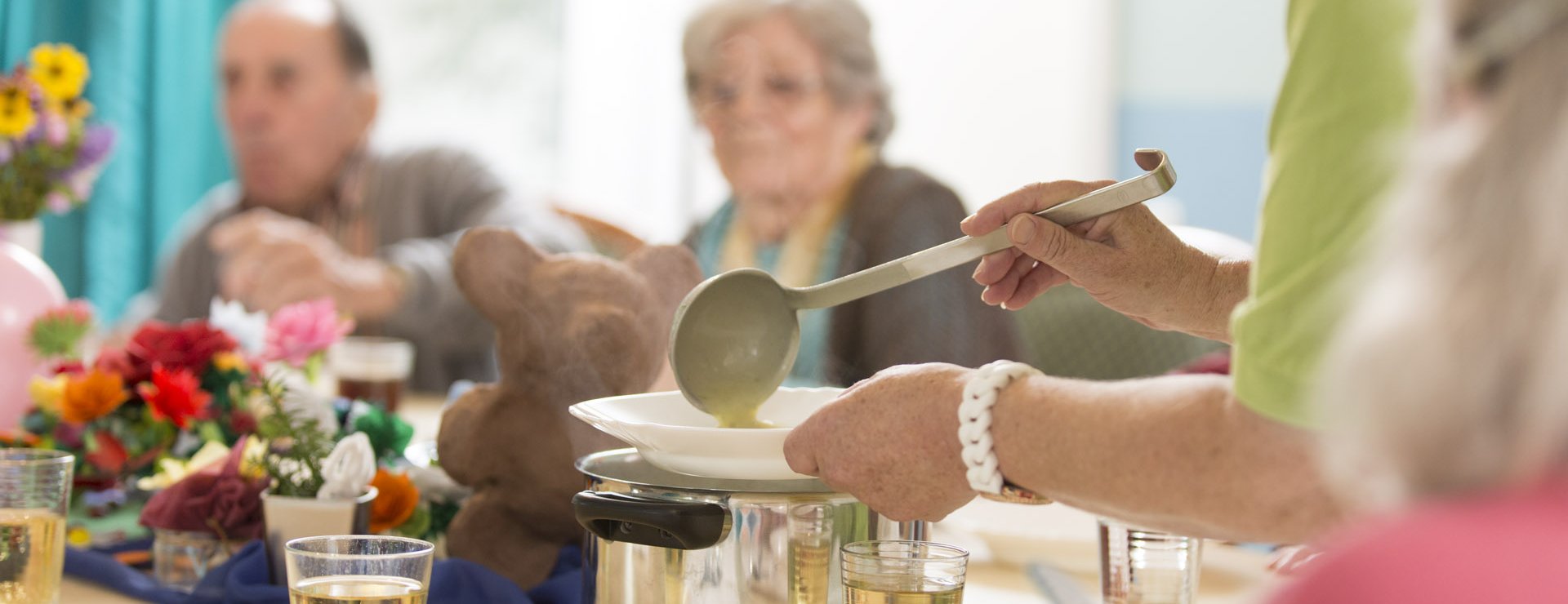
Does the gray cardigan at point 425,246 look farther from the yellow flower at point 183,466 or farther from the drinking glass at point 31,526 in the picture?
the drinking glass at point 31,526

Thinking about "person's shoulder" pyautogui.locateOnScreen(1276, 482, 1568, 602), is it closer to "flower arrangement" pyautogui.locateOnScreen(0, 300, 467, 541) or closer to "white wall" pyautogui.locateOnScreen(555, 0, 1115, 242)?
"flower arrangement" pyautogui.locateOnScreen(0, 300, 467, 541)

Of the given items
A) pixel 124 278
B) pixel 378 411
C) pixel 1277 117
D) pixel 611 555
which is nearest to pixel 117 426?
pixel 378 411

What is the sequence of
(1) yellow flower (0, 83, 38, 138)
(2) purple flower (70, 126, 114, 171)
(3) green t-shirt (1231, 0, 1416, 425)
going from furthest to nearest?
1. (2) purple flower (70, 126, 114, 171)
2. (1) yellow flower (0, 83, 38, 138)
3. (3) green t-shirt (1231, 0, 1416, 425)

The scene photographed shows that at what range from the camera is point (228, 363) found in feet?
4.55

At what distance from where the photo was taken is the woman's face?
88.7 inches

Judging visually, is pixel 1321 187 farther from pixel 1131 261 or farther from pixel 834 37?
pixel 834 37

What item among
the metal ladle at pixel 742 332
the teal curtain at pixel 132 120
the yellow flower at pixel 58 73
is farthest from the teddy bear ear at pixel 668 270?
the teal curtain at pixel 132 120

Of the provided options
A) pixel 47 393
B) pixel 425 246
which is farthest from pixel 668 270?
pixel 425 246

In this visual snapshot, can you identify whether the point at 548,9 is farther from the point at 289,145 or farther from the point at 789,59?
the point at 789,59

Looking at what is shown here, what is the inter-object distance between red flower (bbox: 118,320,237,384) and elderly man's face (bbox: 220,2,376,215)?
5.60ft

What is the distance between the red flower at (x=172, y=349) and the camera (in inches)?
54.0

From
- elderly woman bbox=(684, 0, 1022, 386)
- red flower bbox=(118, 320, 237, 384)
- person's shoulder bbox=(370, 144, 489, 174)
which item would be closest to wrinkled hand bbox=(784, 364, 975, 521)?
red flower bbox=(118, 320, 237, 384)

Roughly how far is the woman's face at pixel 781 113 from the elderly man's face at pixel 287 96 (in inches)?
44.5

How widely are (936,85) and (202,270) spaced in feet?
6.51
